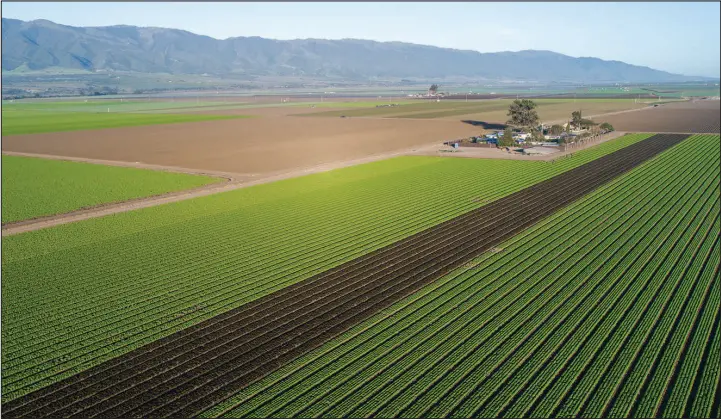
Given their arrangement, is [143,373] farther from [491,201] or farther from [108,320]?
[491,201]

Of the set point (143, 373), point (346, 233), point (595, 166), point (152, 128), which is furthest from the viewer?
point (152, 128)

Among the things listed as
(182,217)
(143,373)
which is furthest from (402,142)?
(143,373)

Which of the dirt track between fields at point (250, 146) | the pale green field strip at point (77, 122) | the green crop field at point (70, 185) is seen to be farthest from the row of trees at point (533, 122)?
the pale green field strip at point (77, 122)

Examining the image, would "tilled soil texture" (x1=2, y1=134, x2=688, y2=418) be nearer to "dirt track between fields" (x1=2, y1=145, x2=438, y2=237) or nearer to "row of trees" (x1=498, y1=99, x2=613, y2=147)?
"dirt track between fields" (x1=2, y1=145, x2=438, y2=237)

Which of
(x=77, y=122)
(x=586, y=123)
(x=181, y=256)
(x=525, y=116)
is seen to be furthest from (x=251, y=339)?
(x=77, y=122)

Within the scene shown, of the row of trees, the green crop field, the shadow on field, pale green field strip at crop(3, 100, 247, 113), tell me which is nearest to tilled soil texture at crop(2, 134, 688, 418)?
the green crop field
